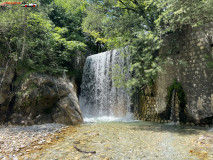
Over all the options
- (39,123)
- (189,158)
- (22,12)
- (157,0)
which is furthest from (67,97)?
(157,0)

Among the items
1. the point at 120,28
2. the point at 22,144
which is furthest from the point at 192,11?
the point at 22,144

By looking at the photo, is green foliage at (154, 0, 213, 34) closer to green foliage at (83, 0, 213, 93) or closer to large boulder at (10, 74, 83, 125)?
green foliage at (83, 0, 213, 93)

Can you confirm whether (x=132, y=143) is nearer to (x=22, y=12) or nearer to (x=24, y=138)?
(x=24, y=138)

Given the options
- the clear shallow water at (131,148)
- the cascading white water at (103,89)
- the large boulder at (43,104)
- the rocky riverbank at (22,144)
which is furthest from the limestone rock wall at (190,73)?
the rocky riverbank at (22,144)

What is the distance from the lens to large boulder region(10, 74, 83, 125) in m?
7.48

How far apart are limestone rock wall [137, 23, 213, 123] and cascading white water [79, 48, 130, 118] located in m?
2.36

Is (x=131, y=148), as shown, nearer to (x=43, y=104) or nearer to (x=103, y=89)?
(x=43, y=104)

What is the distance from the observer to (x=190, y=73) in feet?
24.3

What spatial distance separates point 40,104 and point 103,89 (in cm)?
510

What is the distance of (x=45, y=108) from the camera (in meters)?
7.86

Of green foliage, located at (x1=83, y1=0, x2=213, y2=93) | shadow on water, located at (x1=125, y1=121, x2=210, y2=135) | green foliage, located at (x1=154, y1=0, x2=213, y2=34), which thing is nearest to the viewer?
shadow on water, located at (x1=125, y1=121, x2=210, y2=135)

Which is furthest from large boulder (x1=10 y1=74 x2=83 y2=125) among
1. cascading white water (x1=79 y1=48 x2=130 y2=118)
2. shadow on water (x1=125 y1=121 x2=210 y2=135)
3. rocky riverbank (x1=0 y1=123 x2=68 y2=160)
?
cascading white water (x1=79 y1=48 x2=130 y2=118)

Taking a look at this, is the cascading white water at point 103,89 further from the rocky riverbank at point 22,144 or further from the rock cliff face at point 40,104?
the rocky riverbank at point 22,144

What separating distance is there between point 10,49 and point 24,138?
4979mm
